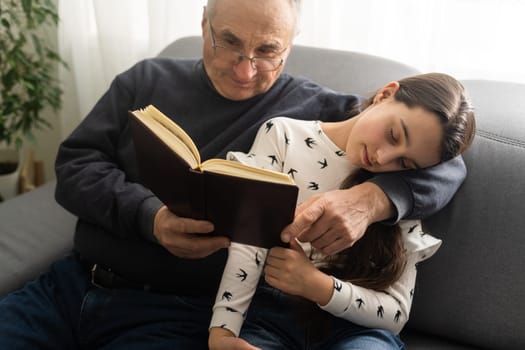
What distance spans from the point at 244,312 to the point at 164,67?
0.71m

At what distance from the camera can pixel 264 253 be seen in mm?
1162

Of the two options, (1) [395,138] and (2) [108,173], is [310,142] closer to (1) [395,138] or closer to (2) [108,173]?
(1) [395,138]

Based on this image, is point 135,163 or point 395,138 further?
point 135,163

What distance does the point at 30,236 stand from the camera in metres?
1.48

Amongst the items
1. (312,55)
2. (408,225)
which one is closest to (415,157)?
(408,225)

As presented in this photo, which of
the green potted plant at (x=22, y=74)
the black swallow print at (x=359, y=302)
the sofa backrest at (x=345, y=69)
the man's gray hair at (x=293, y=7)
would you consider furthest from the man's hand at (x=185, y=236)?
the green potted plant at (x=22, y=74)

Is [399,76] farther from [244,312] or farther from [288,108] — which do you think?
[244,312]

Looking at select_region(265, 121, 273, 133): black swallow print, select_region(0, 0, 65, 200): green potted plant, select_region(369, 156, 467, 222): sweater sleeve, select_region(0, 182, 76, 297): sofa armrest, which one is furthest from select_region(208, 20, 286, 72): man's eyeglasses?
select_region(0, 0, 65, 200): green potted plant

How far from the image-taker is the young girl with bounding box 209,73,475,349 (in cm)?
111

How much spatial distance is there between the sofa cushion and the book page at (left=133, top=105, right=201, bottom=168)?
0.68 meters

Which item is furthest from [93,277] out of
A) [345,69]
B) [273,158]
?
[345,69]

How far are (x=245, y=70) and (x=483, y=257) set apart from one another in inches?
28.3

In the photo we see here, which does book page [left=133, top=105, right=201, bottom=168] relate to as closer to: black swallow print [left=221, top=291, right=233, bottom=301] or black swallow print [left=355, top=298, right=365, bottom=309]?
black swallow print [left=221, top=291, right=233, bottom=301]

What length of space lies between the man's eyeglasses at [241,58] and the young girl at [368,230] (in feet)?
0.47
